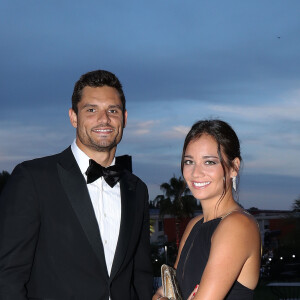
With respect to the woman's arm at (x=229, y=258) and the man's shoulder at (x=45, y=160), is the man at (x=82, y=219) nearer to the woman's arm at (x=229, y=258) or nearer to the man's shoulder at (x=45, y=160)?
the man's shoulder at (x=45, y=160)

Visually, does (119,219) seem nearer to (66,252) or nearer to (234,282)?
(66,252)

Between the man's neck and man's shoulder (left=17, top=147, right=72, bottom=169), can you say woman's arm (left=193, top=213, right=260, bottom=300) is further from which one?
man's shoulder (left=17, top=147, right=72, bottom=169)

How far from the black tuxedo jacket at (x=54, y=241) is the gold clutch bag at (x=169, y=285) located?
0.64 meters

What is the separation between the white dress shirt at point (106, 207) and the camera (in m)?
4.02

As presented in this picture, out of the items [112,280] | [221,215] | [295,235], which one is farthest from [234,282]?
[295,235]

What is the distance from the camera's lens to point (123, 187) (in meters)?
4.32

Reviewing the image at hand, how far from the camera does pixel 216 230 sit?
3275 millimetres

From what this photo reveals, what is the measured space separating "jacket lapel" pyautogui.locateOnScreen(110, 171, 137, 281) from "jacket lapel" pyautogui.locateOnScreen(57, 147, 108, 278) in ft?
0.38

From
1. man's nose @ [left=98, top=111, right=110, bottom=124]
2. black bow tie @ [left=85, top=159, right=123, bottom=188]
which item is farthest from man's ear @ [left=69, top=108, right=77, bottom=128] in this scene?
black bow tie @ [left=85, top=159, right=123, bottom=188]

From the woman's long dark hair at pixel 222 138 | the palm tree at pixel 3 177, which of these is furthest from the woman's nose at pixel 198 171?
the palm tree at pixel 3 177

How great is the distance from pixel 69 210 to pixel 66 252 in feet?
1.00

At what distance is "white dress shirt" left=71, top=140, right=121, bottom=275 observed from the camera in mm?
4016

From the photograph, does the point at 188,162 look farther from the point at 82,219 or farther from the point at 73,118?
the point at 73,118

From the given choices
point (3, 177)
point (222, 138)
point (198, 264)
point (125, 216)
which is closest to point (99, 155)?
point (125, 216)
